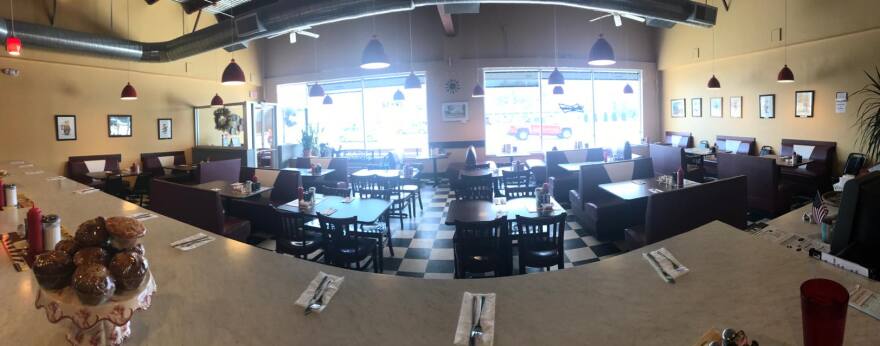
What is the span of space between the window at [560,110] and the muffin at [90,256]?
9773 millimetres

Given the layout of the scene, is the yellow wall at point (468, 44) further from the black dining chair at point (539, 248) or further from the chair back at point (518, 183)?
the black dining chair at point (539, 248)

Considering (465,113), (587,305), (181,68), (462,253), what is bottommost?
(462,253)

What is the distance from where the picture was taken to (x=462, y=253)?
135 inches

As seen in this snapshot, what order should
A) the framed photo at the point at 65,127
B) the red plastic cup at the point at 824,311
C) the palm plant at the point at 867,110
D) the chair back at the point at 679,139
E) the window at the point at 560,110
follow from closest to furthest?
the red plastic cup at the point at 824,311
the palm plant at the point at 867,110
the framed photo at the point at 65,127
the window at the point at 560,110
the chair back at the point at 679,139

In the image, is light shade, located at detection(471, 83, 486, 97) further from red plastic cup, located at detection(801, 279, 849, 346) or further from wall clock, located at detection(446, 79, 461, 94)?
red plastic cup, located at detection(801, 279, 849, 346)

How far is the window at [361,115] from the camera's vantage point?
35.6 feet

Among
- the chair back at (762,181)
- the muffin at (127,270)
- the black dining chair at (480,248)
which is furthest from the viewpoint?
the chair back at (762,181)

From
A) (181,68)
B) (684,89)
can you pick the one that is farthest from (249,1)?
(684,89)

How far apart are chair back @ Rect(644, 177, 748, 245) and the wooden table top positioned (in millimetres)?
734

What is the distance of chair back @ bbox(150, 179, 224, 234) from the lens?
13.6 feet

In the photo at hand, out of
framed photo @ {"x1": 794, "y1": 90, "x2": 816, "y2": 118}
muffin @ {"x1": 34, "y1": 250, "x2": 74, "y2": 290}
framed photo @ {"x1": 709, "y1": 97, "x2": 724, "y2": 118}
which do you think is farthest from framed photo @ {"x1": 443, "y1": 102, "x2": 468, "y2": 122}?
muffin @ {"x1": 34, "y1": 250, "x2": 74, "y2": 290}

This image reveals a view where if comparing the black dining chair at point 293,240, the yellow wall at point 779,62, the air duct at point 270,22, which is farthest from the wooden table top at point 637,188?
the yellow wall at point 779,62

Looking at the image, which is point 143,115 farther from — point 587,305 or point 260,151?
point 587,305

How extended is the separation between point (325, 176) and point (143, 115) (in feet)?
16.6
